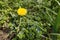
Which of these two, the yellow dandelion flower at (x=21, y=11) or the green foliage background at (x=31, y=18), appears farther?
the yellow dandelion flower at (x=21, y=11)

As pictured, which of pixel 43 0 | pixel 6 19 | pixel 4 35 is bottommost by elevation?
pixel 4 35

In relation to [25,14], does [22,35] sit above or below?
below

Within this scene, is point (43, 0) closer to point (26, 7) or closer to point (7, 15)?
point (26, 7)

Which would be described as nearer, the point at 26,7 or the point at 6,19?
the point at 6,19

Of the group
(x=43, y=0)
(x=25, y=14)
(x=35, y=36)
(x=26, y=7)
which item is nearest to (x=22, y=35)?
(x=35, y=36)

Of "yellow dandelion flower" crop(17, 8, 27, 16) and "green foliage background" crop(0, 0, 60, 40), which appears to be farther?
"yellow dandelion flower" crop(17, 8, 27, 16)

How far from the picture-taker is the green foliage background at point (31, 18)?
1.99m

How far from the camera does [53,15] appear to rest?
223cm

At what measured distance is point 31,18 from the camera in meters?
2.14

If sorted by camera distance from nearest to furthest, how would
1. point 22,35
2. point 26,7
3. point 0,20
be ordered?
point 22,35 → point 0,20 → point 26,7

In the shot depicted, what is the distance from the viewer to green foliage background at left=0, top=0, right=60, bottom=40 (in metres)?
1.99

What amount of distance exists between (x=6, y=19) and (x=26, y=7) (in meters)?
0.29

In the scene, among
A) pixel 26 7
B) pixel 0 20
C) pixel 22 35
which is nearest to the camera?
pixel 22 35

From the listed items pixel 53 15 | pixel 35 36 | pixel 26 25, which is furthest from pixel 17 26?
pixel 53 15
